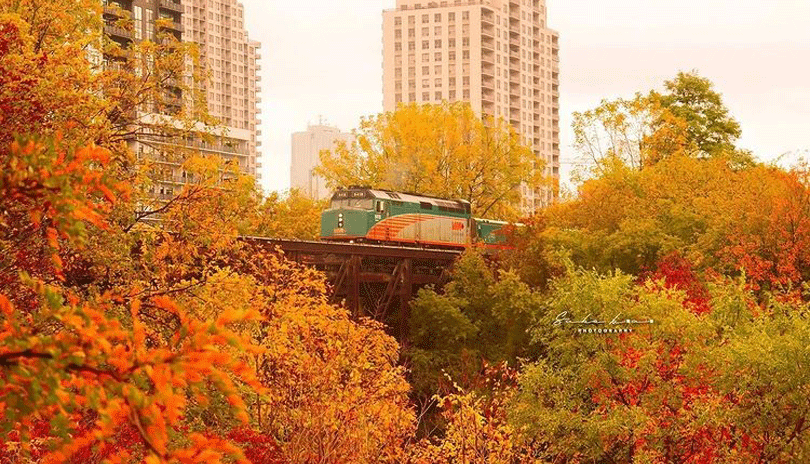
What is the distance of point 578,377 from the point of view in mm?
35406

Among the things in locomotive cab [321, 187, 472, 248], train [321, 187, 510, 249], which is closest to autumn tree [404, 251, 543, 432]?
train [321, 187, 510, 249]

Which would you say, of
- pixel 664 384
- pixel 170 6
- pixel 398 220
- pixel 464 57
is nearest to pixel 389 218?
pixel 398 220

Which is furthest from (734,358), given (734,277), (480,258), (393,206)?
(393,206)

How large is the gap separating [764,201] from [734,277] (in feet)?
11.8

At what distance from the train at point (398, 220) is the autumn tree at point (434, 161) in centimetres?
919

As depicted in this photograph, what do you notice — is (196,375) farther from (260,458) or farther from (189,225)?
Answer: (260,458)

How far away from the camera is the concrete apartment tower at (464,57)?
17775 centimetres

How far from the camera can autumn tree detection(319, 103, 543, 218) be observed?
81.2 metres

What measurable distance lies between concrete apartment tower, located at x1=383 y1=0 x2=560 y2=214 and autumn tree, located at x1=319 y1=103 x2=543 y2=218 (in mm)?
91076

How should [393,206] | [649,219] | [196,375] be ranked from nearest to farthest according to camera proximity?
[196,375], [649,219], [393,206]

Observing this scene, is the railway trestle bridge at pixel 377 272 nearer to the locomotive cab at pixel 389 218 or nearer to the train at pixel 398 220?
the train at pixel 398 220

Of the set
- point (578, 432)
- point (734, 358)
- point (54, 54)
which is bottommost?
point (578, 432)

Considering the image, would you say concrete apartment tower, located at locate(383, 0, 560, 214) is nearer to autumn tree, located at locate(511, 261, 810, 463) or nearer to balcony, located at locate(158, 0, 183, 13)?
balcony, located at locate(158, 0, 183, 13)

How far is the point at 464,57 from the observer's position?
17800 cm
